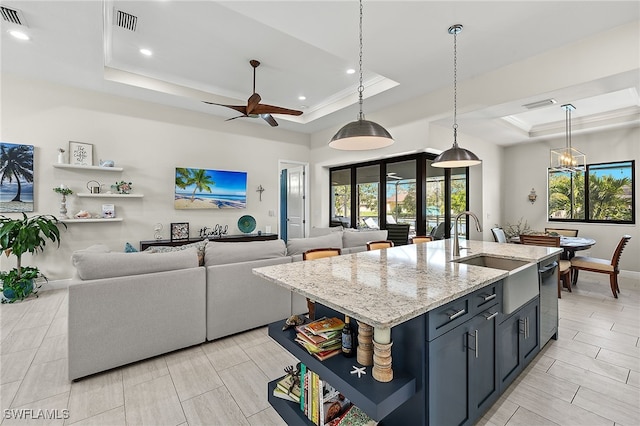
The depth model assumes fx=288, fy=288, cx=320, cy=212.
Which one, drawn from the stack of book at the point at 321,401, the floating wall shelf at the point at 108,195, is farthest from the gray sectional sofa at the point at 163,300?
the floating wall shelf at the point at 108,195

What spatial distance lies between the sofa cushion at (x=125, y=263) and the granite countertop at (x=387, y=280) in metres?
1.09

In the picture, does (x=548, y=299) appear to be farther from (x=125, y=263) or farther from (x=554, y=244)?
(x=125, y=263)

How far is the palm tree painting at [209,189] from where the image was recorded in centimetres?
535

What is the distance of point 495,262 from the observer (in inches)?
100

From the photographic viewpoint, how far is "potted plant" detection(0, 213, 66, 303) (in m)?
3.66

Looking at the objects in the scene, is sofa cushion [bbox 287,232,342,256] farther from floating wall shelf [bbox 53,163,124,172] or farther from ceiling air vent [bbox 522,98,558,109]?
floating wall shelf [bbox 53,163,124,172]

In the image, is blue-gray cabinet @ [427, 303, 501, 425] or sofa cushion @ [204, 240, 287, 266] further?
sofa cushion @ [204, 240, 287, 266]

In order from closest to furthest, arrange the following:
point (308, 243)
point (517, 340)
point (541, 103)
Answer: point (517, 340), point (308, 243), point (541, 103)

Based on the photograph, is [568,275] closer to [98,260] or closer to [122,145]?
[98,260]

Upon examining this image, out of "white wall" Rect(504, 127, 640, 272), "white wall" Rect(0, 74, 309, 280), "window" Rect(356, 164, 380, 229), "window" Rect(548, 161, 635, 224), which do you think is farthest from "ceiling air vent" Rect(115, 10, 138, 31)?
"window" Rect(548, 161, 635, 224)

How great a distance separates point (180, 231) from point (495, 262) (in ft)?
16.3

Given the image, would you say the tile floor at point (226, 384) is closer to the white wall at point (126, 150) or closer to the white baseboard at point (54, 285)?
the white baseboard at point (54, 285)

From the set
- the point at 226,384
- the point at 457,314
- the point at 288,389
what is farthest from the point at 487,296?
the point at 226,384

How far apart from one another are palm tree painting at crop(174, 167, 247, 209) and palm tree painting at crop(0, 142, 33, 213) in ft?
6.30
